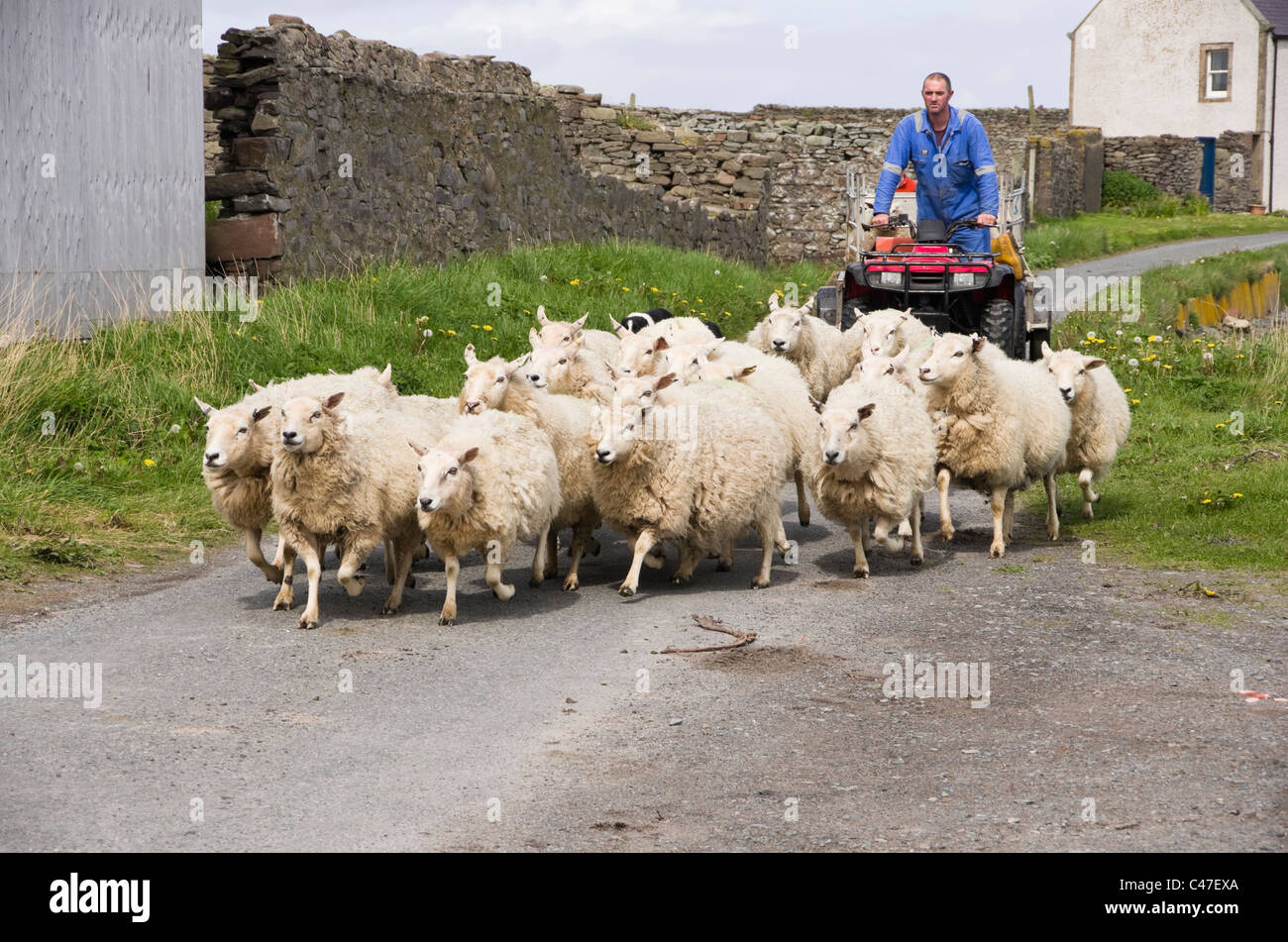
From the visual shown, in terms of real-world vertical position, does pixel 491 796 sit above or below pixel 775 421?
below

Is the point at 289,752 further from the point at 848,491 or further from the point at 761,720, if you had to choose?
the point at 848,491

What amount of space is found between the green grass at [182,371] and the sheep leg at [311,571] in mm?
1780

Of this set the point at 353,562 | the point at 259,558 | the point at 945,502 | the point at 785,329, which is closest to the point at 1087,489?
the point at 945,502

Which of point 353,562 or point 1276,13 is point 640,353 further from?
point 1276,13

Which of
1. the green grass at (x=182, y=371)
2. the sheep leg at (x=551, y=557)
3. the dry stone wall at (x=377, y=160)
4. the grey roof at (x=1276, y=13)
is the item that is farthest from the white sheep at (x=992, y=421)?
the grey roof at (x=1276, y=13)

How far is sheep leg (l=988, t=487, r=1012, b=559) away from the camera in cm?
967

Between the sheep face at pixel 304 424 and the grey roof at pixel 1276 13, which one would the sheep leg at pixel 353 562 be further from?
the grey roof at pixel 1276 13

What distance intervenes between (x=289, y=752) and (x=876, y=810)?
7.60 feet

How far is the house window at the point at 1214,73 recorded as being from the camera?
4594 centimetres

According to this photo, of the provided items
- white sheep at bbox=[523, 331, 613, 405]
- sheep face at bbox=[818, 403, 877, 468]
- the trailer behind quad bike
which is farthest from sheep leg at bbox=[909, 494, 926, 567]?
the trailer behind quad bike

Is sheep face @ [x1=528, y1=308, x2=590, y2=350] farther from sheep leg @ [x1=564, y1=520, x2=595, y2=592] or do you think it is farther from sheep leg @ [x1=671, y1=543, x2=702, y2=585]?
sheep leg @ [x1=671, y1=543, x2=702, y2=585]

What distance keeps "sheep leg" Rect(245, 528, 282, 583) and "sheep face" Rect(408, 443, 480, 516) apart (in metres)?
1.15

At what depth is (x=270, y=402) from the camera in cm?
843
